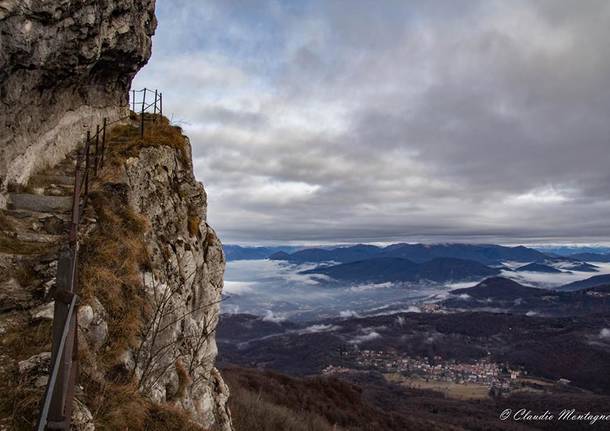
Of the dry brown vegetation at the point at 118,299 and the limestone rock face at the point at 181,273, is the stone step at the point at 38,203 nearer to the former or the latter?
the dry brown vegetation at the point at 118,299

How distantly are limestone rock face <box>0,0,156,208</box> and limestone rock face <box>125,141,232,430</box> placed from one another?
11.0 feet

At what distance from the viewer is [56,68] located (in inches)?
586

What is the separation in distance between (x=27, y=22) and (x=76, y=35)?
9.40 ft

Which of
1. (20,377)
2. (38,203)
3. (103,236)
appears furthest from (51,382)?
(38,203)

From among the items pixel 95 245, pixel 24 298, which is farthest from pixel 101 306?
pixel 95 245

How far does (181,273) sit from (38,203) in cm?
521

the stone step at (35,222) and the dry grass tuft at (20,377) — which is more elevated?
the stone step at (35,222)

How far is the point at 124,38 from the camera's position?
20.0m

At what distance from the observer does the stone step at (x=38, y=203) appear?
13.4 m

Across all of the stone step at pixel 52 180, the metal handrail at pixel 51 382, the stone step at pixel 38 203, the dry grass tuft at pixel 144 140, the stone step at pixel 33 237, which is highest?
the dry grass tuft at pixel 144 140

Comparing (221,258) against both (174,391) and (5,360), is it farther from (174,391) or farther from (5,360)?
(5,360)

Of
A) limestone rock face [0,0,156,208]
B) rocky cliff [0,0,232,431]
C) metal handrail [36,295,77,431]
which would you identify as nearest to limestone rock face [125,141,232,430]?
rocky cliff [0,0,232,431]

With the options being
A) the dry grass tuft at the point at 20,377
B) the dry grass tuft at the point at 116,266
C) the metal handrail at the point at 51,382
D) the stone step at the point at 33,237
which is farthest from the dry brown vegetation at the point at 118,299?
the metal handrail at the point at 51,382

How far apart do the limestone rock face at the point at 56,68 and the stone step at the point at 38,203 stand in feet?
1.47
